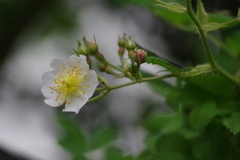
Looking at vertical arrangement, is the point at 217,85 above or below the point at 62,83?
below

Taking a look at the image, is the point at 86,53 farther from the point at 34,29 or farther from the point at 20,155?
the point at 34,29

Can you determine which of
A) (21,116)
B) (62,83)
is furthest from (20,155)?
(21,116)

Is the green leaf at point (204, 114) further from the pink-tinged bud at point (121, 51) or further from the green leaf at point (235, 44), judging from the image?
the green leaf at point (235, 44)

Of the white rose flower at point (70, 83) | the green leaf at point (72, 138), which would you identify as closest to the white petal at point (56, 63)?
the white rose flower at point (70, 83)

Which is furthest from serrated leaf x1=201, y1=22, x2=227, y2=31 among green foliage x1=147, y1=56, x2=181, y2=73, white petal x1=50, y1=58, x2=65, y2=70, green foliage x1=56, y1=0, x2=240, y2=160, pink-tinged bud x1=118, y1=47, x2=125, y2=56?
white petal x1=50, y1=58, x2=65, y2=70

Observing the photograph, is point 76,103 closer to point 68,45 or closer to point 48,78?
point 48,78

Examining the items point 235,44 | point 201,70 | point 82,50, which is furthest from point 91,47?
point 235,44

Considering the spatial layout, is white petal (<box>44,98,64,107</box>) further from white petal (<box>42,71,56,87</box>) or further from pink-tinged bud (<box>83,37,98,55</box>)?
pink-tinged bud (<box>83,37,98,55</box>)
